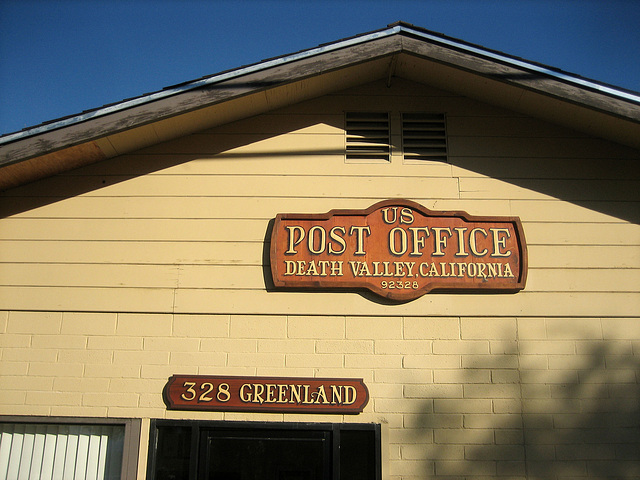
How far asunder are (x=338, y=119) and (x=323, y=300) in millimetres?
1910

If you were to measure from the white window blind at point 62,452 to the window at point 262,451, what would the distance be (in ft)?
1.38

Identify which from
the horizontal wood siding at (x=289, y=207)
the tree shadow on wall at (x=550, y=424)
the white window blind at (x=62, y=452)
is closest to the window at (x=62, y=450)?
the white window blind at (x=62, y=452)

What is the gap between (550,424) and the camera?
18.0 ft

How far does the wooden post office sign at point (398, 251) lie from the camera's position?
576cm

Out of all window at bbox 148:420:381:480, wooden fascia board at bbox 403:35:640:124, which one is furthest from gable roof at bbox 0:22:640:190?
window at bbox 148:420:381:480

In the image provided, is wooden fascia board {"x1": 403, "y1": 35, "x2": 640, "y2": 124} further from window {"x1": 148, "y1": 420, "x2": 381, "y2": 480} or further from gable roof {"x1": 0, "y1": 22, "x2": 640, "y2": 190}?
window {"x1": 148, "y1": 420, "x2": 381, "y2": 480}

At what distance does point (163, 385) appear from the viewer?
18.4ft

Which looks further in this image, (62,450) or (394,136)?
(394,136)

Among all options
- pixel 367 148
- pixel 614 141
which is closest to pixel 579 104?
pixel 614 141

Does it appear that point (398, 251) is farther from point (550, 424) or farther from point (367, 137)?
point (550, 424)

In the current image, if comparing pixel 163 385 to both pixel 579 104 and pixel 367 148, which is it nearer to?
pixel 367 148

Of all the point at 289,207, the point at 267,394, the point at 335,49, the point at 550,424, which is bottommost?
the point at 550,424

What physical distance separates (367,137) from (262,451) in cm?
318

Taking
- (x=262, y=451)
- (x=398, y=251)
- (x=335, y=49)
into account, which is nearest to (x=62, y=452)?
(x=262, y=451)
